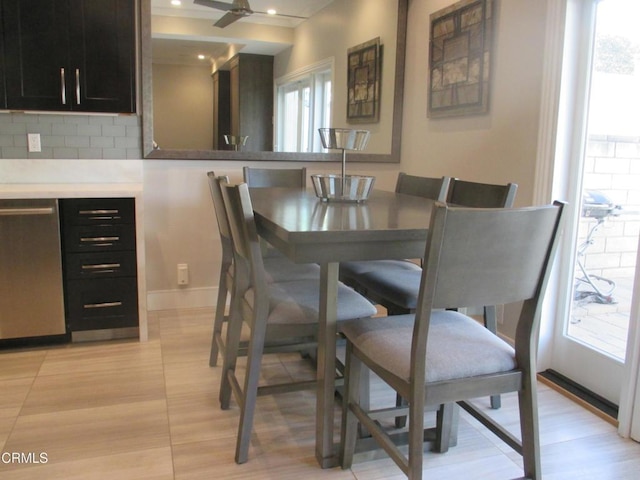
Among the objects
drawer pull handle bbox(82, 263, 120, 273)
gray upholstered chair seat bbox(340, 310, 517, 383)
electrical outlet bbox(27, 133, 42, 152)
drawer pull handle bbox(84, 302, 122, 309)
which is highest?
electrical outlet bbox(27, 133, 42, 152)

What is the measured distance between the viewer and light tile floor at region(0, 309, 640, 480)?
187cm

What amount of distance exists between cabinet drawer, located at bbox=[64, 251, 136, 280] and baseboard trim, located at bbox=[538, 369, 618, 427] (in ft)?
7.33

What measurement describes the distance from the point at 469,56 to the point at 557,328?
5.24ft

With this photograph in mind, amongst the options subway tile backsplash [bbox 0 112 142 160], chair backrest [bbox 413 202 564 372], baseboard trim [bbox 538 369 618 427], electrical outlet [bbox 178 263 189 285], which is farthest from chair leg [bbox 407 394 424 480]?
subway tile backsplash [bbox 0 112 142 160]

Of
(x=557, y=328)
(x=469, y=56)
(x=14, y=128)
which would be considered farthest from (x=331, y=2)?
(x=557, y=328)

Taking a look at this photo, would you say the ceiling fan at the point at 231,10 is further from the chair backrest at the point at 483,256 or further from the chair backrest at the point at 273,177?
the chair backrest at the point at 483,256

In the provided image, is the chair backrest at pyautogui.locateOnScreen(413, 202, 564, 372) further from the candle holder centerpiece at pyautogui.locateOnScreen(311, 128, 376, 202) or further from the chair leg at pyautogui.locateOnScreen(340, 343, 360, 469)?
the candle holder centerpiece at pyautogui.locateOnScreen(311, 128, 376, 202)

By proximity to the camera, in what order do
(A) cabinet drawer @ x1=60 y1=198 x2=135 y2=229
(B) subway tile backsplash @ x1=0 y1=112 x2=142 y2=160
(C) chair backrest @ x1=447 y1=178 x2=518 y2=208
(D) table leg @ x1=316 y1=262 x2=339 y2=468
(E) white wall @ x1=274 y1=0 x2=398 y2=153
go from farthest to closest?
1. (E) white wall @ x1=274 y1=0 x2=398 y2=153
2. (B) subway tile backsplash @ x1=0 y1=112 x2=142 y2=160
3. (A) cabinet drawer @ x1=60 y1=198 x2=135 y2=229
4. (C) chair backrest @ x1=447 y1=178 x2=518 y2=208
5. (D) table leg @ x1=316 y1=262 x2=339 y2=468

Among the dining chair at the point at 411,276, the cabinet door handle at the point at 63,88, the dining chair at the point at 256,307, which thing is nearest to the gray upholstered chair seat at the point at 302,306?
the dining chair at the point at 256,307

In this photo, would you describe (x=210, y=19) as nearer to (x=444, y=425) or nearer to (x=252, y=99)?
(x=252, y=99)

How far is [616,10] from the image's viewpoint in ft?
7.77

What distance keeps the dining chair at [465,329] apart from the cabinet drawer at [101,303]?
5.48 ft

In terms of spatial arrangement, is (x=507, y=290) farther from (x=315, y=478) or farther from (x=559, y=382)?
(x=559, y=382)

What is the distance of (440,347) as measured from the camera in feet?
5.14
